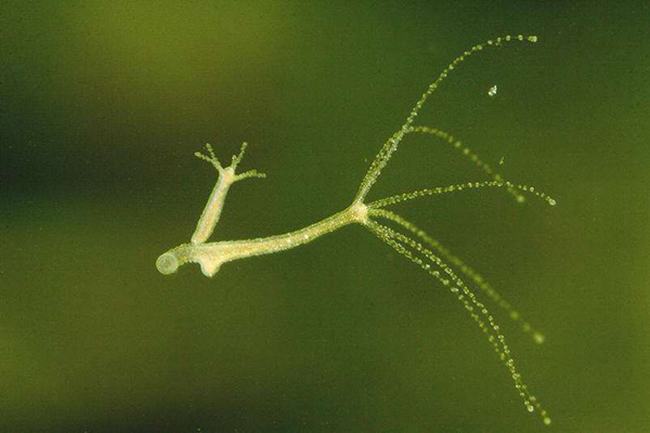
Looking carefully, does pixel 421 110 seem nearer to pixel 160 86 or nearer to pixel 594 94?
pixel 594 94

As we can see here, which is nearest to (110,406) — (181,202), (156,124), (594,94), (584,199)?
(181,202)

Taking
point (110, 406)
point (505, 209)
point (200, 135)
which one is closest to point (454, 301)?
point (505, 209)

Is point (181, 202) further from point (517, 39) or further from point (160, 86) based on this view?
point (517, 39)

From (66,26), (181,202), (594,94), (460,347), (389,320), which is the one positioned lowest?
(460,347)

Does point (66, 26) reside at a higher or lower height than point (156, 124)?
higher

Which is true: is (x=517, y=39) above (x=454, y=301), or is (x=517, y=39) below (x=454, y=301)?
above

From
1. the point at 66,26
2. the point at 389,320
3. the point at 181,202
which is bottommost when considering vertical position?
the point at 389,320
